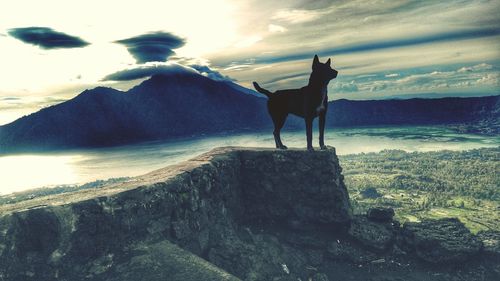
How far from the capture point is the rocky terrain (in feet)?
72.1

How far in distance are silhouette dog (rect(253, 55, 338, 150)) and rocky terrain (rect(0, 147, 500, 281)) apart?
22.7 ft

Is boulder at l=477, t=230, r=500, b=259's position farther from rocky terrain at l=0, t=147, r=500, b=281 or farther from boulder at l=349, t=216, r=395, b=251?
boulder at l=349, t=216, r=395, b=251

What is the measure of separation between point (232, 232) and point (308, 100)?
1508cm

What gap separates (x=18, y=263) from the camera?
2059cm

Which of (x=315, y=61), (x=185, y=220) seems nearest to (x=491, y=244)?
(x=315, y=61)

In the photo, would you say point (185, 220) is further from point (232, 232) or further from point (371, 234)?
point (371, 234)

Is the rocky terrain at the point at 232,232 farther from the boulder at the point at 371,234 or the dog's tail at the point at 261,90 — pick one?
the dog's tail at the point at 261,90

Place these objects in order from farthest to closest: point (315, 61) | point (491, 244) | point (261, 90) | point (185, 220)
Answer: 1. point (491, 244)
2. point (261, 90)
3. point (315, 61)
4. point (185, 220)

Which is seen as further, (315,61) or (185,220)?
(315,61)

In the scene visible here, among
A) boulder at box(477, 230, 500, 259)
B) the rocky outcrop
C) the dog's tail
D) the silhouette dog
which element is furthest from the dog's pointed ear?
boulder at box(477, 230, 500, 259)

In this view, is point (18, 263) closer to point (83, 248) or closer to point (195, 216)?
point (83, 248)

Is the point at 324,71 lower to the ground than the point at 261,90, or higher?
higher

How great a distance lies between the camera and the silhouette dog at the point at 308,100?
1218 inches

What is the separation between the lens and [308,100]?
32.0 metres
